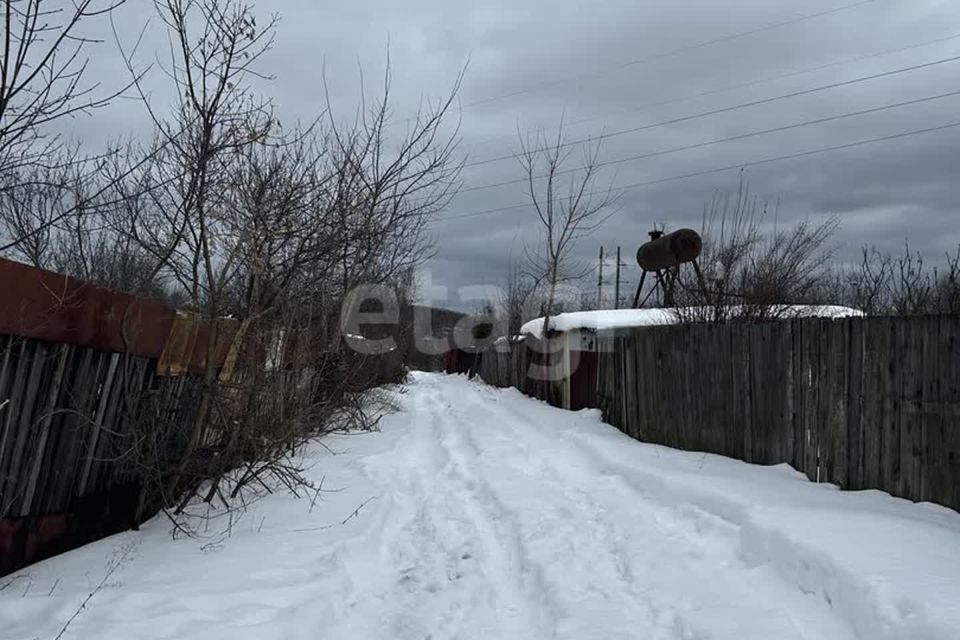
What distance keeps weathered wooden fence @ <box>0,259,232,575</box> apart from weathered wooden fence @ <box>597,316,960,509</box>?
5.19m

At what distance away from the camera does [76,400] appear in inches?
157

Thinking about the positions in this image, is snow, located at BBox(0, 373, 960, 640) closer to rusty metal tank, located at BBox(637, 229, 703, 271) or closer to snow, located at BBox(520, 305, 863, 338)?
snow, located at BBox(520, 305, 863, 338)

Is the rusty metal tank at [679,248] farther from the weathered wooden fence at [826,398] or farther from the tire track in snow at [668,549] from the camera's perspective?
the tire track in snow at [668,549]

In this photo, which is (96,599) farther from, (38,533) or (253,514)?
(253,514)

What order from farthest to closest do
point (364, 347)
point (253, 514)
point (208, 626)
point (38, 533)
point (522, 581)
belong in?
point (364, 347), point (253, 514), point (522, 581), point (38, 533), point (208, 626)

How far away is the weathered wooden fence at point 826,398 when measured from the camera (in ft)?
16.3

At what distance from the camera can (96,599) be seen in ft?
11.2


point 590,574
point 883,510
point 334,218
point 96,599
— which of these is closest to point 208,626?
point 96,599

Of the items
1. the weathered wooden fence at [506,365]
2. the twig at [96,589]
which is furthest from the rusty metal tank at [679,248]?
the twig at [96,589]

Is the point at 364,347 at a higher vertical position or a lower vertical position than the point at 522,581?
higher

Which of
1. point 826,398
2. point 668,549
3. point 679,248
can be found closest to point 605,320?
point 679,248

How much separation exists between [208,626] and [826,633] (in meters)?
2.93

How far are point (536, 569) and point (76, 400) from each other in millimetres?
2969

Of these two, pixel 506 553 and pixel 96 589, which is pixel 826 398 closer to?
pixel 506 553
